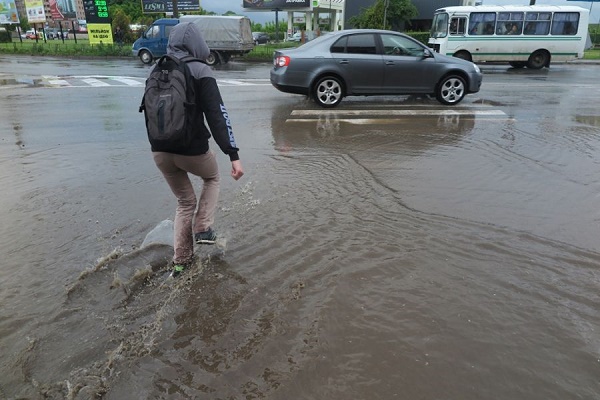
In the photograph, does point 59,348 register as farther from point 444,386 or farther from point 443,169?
point 443,169

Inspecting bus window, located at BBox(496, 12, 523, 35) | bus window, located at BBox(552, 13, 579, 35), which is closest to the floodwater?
bus window, located at BBox(496, 12, 523, 35)

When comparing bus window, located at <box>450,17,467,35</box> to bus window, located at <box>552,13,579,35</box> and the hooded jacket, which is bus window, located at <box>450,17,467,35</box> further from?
the hooded jacket

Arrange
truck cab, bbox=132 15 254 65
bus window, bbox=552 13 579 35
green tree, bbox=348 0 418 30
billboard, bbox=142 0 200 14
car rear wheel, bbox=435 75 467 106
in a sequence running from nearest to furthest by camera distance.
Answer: car rear wheel, bbox=435 75 467 106
bus window, bbox=552 13 579 35
truck cab, bbox=132 15 254 65
green tree, bbox=348 0 418 30
billboard, bbox=142 0 200 14

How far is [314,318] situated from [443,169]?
366 centimetres

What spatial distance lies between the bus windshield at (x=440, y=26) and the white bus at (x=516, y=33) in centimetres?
5

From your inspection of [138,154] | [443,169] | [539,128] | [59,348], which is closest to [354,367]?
[59,348]

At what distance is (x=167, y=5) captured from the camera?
40281 mm

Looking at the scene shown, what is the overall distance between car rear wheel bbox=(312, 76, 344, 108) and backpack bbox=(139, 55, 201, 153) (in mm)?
7370

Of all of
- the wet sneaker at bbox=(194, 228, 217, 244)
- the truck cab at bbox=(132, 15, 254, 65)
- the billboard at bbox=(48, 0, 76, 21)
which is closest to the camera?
the wet sneaker at bbox=(194, 228, 217, 244)

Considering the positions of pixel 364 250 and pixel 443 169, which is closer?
pixel 364 250

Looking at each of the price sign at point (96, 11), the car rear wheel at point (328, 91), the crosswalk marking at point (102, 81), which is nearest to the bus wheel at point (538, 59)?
the crosswalk marking at point (102, 81)

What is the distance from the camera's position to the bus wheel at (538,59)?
21672 mm

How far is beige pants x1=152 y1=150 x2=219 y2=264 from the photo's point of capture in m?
3.31

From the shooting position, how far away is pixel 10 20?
40625mm
